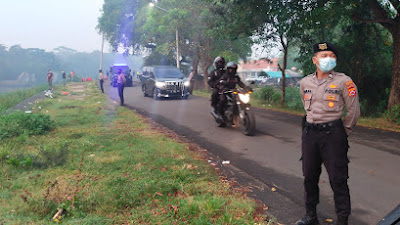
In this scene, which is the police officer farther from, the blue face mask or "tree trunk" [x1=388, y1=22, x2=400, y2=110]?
"tree trunk" [x1=388, y1=22, x2=400, y2=110]

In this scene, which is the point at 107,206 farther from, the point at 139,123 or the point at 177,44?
the point at 177,44

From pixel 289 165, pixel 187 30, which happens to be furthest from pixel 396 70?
pixel 187 30

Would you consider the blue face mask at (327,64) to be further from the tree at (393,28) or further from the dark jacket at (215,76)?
the tree at (393,28)

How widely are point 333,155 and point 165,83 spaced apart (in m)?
15.2

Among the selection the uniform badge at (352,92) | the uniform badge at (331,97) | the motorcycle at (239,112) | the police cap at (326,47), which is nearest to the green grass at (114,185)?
the uniform badge at (331,97)

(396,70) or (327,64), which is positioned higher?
(396,70)

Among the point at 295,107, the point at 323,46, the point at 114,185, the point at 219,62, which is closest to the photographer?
the point at 323,46

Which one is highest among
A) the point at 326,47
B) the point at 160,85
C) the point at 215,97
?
the point at 326,47

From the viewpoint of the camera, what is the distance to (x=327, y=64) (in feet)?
9.95

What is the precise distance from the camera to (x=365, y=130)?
8.71 metres

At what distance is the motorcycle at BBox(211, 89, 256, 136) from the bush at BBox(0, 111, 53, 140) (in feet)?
14.4

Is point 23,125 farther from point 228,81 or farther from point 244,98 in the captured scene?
point 244,98

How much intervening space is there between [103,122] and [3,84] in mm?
61300

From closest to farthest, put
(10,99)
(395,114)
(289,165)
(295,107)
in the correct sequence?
1. (289,165)
2. (395,114)
3. (295,107)
4. (10,99)
